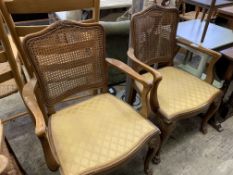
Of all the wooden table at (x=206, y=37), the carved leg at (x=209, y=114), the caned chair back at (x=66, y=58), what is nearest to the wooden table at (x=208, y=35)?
the wooden table at (x=206, y=37)

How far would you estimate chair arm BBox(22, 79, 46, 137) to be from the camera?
864 mm

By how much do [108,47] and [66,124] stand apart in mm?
972

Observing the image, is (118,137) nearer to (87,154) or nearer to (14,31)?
(87,154)

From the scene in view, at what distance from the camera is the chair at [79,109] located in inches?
39.2

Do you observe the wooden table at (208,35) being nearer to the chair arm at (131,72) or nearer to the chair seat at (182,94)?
the chair seat at (182,94)

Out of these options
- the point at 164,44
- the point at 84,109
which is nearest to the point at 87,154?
the point at 84,109

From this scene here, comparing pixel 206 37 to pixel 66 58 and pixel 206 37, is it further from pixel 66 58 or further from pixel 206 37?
pixel 66 58

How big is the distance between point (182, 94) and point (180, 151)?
489mm

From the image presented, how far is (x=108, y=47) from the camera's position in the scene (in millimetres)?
1908

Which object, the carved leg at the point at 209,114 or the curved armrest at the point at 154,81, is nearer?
the curved armrest at the point at 154,81

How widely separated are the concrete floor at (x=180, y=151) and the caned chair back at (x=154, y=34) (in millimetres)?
678

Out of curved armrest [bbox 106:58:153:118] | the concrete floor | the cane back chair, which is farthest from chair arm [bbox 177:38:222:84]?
curved armrest [bbox 106:58:153:118]

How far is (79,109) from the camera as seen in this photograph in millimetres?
1273

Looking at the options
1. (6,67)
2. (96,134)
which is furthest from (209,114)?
(6,67)
